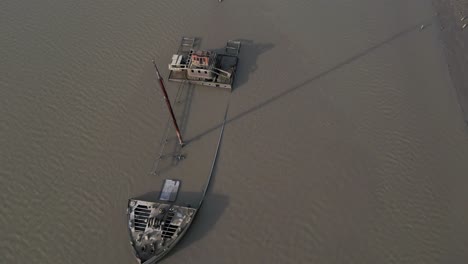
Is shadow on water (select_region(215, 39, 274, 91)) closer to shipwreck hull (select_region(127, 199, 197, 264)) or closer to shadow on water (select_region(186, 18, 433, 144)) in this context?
shadow on water (select_region(186, 18, 433, 144))

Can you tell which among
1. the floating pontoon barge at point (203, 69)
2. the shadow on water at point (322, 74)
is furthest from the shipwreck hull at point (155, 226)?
A: the floating pontoon barge at point (203, 69)

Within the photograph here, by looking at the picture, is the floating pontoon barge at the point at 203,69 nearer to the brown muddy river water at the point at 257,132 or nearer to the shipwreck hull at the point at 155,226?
the brown muddy river water at the point at 257,132

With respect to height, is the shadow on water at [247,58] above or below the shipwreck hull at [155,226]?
above

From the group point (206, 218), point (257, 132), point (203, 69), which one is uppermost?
point (203, 69)

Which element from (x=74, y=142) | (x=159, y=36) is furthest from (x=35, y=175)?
(x=159, y=36)

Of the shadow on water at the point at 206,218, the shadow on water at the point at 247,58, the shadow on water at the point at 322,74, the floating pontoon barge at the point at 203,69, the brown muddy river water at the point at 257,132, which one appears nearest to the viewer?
the shadow on water at the point at 206,218

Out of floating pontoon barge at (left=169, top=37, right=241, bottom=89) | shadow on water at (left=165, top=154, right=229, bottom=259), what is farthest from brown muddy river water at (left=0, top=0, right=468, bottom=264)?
floating pontoon barge at (left=169, top=37, right=241, bottom=89)

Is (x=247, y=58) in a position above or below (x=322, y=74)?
above

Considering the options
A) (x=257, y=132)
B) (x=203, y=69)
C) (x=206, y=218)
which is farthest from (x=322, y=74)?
(x=206, y=218)

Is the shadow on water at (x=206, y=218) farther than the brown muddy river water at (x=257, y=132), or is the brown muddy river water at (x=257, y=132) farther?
the brown muddy river water at (x=257, y=132)

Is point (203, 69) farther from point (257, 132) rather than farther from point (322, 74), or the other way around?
point (322, 74)

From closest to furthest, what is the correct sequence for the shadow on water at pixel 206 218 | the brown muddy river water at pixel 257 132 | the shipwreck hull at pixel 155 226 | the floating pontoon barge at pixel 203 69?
the shipwreck hull at pixel 155 226 < the shadow on water at pixel 206 218 < the brown muddy river water at pixel 257 132 < the floating pontoon barge at pixel 203 69
